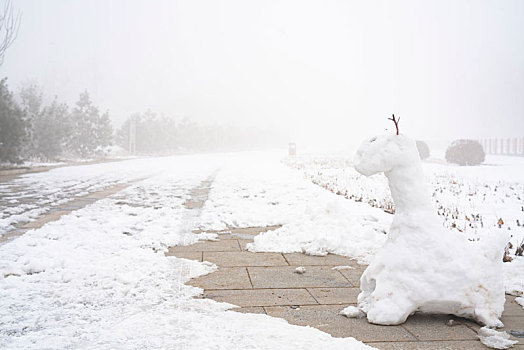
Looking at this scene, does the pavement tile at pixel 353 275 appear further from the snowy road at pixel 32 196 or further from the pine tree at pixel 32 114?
the pine tree at pixel 32 114

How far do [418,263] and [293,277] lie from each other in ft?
5.27

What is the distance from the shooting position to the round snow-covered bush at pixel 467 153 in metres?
22.7

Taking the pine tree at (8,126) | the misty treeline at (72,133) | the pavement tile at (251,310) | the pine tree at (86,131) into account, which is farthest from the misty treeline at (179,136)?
the pavement tile at (251,310)

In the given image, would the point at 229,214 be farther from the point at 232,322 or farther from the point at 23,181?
the point at 23,181

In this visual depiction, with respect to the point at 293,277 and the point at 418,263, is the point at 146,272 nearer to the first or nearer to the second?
the point at 293,277

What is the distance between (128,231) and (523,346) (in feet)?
17.7

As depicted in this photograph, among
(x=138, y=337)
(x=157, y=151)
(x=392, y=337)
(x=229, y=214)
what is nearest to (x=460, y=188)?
(x=229, y=214)

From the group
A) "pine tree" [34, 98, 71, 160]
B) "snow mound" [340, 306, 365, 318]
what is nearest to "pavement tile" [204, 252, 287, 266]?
"snow mound" [340, 306, 365, 318]

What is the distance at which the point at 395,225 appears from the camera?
3564mm

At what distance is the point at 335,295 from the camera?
396 centimetres

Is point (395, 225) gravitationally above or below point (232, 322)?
above

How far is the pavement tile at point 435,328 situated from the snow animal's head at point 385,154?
122cm

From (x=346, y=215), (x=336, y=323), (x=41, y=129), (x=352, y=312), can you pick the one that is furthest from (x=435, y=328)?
(x=41, y=129)

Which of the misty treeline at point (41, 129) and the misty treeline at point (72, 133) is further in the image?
the misty treeline at point (72, 133)
